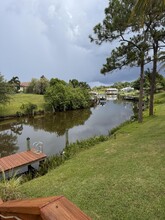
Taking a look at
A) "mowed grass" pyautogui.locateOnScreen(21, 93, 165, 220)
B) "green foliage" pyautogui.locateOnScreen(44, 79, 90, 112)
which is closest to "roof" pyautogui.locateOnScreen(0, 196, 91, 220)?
"mowed grass" pyautogui.locateOnScreen(21, 93, 165, 220)

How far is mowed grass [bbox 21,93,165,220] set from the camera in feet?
17.2

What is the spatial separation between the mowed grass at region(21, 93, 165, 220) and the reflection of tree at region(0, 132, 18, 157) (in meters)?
11.6

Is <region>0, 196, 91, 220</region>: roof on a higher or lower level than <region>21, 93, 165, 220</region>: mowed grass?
higher

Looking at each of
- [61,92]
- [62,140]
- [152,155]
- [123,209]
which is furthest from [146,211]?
[61,92]

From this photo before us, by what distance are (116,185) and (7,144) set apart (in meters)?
18.2

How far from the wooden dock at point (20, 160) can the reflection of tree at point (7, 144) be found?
621cm

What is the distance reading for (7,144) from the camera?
22656 mm

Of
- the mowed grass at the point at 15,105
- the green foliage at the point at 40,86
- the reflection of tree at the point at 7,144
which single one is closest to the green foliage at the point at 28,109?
the mowed grass at the point at 15,105

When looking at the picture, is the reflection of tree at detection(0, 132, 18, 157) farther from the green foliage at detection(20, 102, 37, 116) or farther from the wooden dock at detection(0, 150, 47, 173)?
the green foliage at detection(20, 102, 37, 116)

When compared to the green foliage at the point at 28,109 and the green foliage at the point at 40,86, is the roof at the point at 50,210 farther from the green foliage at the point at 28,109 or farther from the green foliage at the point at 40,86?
the green foliage at the point at 40,86

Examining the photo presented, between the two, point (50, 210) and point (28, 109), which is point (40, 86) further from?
point (50, 210)

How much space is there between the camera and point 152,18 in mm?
17578

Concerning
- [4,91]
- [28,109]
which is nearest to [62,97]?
[28,109]

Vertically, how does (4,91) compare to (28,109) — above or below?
above
